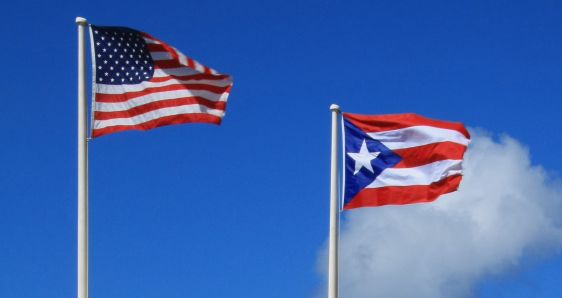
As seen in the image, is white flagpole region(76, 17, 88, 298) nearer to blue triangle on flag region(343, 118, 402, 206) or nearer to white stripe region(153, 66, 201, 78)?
white stripe region(153, 66, 201, 78)

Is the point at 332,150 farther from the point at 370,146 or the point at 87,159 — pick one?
the point at 87,159

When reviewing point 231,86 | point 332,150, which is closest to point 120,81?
point 231,86

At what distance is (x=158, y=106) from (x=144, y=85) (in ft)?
1.88

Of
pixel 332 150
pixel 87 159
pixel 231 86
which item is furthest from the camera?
pixel 332 150

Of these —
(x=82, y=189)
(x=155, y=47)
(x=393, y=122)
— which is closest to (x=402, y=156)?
(x=393, y=122)

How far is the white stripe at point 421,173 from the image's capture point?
32.6 meters

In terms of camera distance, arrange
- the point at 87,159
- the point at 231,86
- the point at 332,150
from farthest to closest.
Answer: the point at 332,150 → the point at 231,86 → the point at 87,159

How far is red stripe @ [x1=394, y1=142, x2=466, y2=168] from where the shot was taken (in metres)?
32.8

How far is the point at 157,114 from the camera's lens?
1088 inches

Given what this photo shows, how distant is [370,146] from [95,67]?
8.65 m

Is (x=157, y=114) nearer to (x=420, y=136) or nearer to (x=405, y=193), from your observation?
(x=405, y=193)

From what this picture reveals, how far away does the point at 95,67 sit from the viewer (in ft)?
89.6

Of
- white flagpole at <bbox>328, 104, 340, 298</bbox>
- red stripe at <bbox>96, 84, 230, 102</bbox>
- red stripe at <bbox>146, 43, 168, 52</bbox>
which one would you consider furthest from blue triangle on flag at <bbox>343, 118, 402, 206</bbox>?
red stripe at <bbox>146, 43, 168, 52</bbox>

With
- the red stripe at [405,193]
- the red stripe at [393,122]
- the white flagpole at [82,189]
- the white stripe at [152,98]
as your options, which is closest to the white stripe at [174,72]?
the white stripe at [152,98]
